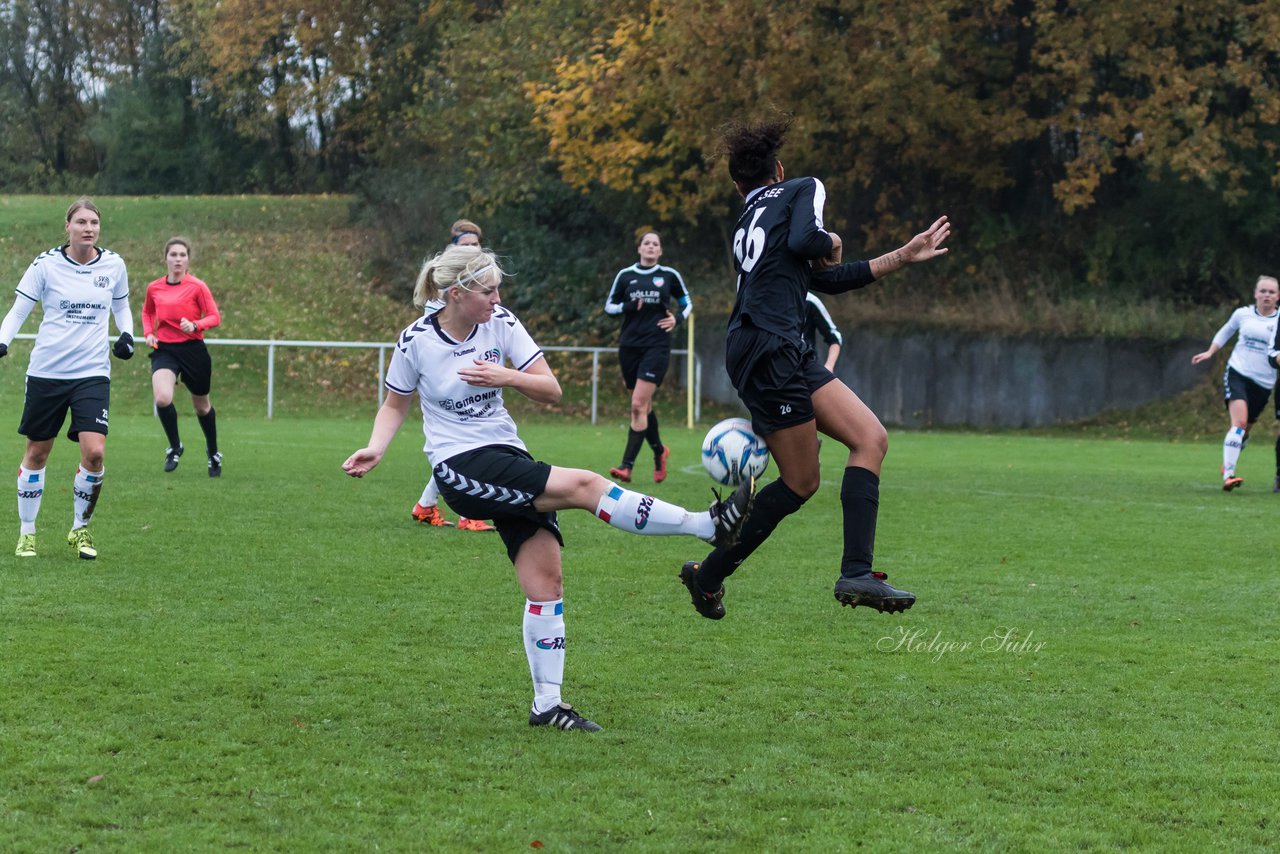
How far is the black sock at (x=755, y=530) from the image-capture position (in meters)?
5.81

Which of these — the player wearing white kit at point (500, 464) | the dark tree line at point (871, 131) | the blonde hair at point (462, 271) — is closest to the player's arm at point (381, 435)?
the player wearing white kit at point (500, 464)

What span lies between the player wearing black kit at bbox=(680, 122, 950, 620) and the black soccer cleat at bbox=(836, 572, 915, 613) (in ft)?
0.04

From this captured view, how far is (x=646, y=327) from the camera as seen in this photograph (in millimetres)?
14570

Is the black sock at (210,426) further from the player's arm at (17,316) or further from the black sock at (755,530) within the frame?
the black sock at (755,530)

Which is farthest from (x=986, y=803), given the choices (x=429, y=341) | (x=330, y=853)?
(x=429, y=341)

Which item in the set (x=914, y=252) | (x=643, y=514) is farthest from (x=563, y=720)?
(x=914, y=252)

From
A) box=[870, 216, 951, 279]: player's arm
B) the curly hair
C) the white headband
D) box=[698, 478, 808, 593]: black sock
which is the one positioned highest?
the curly hair

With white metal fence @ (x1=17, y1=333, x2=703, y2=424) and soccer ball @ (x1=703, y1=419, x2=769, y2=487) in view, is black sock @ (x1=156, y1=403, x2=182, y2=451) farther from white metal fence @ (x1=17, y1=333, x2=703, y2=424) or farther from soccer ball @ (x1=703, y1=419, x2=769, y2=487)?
white metal fence @ (x1=17, y1=333, x2=703, y2=424)

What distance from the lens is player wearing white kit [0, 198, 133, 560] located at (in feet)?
28.8

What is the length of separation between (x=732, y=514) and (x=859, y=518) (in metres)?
0.93

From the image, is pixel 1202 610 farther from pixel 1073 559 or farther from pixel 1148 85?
pixel 1148 85

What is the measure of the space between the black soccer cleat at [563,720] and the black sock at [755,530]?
0.84 meters

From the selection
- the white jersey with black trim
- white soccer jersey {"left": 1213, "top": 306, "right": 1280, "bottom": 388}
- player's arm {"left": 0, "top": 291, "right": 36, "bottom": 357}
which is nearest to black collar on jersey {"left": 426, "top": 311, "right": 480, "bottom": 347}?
the white jersey with black trim

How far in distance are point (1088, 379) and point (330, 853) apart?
2366cm
